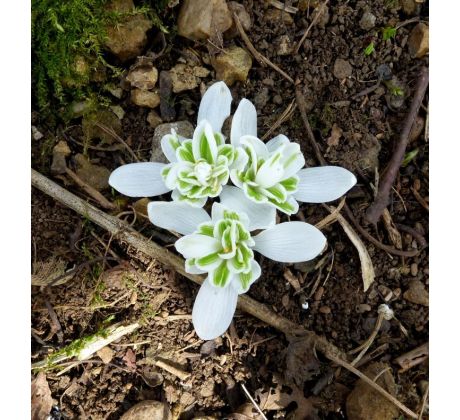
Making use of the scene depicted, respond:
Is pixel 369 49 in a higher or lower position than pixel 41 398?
higher

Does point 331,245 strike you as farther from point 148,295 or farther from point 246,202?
point 148,295

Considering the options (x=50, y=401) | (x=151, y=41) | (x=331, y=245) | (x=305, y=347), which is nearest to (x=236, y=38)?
(x=151, y=41)

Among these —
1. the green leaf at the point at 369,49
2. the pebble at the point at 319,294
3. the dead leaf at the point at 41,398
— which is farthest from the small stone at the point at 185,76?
the dead leaf at the point at 41,398

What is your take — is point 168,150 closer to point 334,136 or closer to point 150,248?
point 150,248

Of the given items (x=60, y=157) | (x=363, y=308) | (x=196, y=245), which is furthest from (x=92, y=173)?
(x=363, y=308)

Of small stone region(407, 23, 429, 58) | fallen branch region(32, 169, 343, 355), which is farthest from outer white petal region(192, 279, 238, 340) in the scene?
small stone region(407, 23, 429, 58)

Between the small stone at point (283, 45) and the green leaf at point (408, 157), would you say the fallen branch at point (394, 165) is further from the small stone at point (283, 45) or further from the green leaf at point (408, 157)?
the small stone at point (283, 45)
